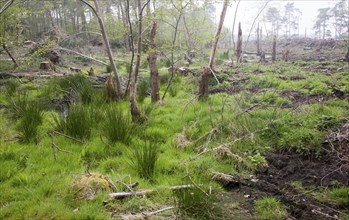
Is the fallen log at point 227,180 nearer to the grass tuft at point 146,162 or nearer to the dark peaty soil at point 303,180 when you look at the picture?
the dark peaty soil at point 303,180

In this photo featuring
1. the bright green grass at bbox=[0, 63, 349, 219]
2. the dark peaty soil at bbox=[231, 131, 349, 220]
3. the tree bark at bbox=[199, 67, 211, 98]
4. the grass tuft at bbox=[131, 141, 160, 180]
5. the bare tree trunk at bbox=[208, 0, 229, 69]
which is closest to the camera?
the bright green grass at bbox=[0, 63, 349, 219]

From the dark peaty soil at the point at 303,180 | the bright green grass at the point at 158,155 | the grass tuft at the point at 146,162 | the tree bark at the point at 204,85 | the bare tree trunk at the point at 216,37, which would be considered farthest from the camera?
the bare tree trunk at the point at 216,37

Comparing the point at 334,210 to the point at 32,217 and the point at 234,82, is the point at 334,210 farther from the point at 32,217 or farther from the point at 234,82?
the point at 234,82

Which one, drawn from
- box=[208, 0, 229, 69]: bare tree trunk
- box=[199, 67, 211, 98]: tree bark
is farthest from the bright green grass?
box=[208, 0, 229, 69]: bare tree trunk

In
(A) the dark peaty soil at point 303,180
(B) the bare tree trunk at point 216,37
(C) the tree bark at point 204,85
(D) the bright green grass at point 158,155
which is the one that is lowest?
(A) the dark peaty soil at point 303,180

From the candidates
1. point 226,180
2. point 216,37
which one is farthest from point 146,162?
point 216,37

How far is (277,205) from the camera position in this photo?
306 centimetres

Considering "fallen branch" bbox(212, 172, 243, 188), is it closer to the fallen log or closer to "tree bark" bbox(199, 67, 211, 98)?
the fallen log

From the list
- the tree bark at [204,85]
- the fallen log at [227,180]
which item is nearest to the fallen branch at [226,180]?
the fallen log at [227,180]

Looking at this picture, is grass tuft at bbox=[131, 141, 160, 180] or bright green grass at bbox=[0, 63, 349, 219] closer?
bright green grass at bbox=[0, 63, 349, 219]

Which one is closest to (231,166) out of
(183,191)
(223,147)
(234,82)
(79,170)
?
(223,147)

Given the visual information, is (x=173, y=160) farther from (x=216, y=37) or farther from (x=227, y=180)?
(x=216, y=37)

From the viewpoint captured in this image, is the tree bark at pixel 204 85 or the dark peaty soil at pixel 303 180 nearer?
the dark peaty soil at pixel 303 180

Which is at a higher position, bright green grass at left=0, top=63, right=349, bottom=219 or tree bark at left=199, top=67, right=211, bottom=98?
tree bark at left=199, top=67, right=211, bottom=98
